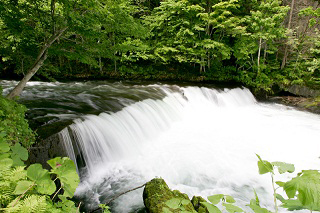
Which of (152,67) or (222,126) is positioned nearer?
(222,126)

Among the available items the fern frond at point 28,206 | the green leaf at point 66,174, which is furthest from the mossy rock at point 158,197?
the fern frond at point 28,206

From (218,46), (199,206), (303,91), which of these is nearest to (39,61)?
(199,206)

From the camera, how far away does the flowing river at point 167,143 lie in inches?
163

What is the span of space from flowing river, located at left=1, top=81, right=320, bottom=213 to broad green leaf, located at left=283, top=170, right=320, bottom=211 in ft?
10.7

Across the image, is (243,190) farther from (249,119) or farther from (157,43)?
(157,43)

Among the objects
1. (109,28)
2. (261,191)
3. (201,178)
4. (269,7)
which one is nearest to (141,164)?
(201,178)

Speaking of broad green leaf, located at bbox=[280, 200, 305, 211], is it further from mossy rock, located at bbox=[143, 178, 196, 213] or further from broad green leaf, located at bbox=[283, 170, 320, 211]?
mossy rock, located at bbox=[143, 178, 196, 213]

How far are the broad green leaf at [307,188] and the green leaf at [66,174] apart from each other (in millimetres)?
1195

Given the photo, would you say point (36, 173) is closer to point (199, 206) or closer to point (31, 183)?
point (31, 183)

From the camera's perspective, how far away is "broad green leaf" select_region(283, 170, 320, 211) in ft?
2.50

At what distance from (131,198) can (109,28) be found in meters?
4.11

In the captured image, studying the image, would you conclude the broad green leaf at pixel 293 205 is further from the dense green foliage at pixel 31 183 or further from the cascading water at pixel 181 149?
the cascading water at pixel 181 149

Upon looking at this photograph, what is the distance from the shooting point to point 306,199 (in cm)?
77

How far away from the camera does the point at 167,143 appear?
614 centimetres
